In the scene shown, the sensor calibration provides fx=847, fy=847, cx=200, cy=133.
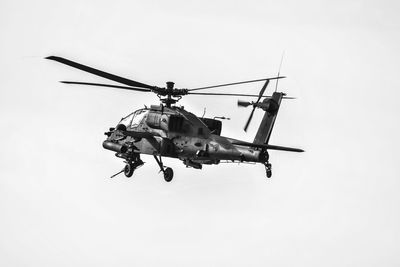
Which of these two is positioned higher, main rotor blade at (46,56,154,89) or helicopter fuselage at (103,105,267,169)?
main rotor blade at (46,56,154,89)

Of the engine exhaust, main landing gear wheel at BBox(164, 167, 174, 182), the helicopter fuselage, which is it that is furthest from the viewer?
the engine exhaust

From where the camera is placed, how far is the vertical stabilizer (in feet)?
108

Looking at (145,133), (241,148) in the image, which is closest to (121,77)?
(145,133)

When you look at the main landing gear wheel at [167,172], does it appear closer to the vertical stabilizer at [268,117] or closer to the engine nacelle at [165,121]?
the engine nacelle at [165,121]

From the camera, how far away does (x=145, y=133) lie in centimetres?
3472

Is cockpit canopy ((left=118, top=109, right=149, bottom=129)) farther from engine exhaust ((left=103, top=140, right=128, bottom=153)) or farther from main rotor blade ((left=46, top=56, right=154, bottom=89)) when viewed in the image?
main rotor blade ((left=46, top=56, right=154, bottom=89))

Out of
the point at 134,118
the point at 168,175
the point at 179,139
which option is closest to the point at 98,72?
the point at 179,139

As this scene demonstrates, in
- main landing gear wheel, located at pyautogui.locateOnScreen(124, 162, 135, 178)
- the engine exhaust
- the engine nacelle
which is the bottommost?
main landing gear wheel, located at pyautogui.locateOnScreen(124, 162, 135, 178)

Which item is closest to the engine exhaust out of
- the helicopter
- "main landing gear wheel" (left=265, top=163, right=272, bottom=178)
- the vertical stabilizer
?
the helicopter

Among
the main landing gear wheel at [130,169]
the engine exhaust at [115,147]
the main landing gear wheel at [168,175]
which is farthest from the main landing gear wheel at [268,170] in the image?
the engine exhaust at [115,147]

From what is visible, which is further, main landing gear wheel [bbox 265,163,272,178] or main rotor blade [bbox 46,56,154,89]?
main rotor blade [bbox 46,56,154,89]

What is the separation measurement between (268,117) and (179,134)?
3690 millimetres

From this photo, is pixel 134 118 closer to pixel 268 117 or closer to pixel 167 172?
pixel 167 172

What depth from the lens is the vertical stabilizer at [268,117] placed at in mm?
32781
